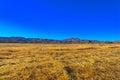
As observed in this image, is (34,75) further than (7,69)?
No

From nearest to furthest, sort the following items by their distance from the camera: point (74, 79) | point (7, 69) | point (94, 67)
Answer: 1. point (74, 79)
2. point (7, 69)
3. point (94, 67)

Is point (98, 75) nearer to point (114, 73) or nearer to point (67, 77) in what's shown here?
point (114, 73)

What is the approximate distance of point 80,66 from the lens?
18344 millimetres

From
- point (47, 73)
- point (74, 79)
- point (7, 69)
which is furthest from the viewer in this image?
point (7, 69)

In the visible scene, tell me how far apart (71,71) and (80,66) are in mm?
1930

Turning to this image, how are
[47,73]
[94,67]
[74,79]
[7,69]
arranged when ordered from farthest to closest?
[94,67]
[7,69]
[47,73]
[74,79]

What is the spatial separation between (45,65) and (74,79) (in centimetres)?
466

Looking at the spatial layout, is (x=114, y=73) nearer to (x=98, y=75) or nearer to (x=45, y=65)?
(x=98, y=75)

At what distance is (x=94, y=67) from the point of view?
18156 mm

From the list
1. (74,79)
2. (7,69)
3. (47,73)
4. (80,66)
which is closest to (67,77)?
(74,79)

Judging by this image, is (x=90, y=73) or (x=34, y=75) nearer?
(x=34, y=75)

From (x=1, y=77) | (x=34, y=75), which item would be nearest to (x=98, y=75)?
(x=34, y=75)

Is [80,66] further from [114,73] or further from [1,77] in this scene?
[1,77]

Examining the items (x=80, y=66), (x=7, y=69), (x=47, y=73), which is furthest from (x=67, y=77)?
(x=7, y=69)
